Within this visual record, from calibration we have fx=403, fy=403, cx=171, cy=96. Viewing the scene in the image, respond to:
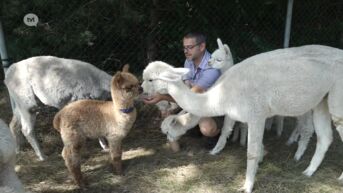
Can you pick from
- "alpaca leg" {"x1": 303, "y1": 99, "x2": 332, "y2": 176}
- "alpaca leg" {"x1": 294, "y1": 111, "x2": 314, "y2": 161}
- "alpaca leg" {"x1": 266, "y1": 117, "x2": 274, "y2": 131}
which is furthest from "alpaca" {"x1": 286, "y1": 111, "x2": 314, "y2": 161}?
"alpaca leg" {"x1": 266, "y1": 117, "x2": 274, "y2": 131}

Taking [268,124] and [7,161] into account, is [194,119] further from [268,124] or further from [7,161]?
[7,161]

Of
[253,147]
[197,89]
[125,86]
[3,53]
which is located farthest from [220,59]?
[3,53]

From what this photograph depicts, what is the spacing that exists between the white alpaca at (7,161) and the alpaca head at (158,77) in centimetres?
130

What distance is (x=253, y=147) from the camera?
336 centimetres

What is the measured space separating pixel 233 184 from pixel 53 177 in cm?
171

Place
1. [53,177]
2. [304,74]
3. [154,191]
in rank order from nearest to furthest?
1. [304,74]
2. [154,191]
3. [53,177]

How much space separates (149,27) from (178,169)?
208cm

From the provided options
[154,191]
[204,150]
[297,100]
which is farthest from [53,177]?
[297,100]

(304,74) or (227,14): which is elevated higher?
(227,14)

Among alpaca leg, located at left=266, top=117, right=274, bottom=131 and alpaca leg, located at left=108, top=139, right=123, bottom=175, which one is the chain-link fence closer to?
alpaca leg, located at left=266, top=117, right=274, bottom=131

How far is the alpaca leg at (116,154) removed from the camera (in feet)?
11.8

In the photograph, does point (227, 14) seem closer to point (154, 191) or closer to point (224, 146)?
point (224, 146)

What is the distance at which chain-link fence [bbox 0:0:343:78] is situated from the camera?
15.2 feet

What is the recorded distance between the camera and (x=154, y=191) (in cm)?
360
